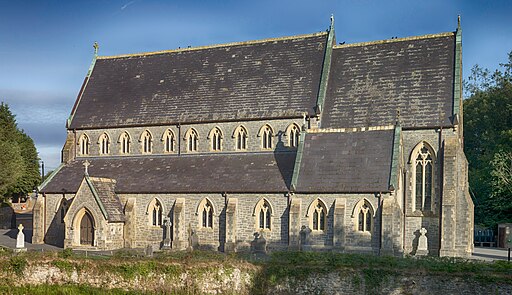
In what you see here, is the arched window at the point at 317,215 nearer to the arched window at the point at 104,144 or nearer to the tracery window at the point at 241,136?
the tracery window at the point at 241,136

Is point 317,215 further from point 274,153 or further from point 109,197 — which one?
point 109,197

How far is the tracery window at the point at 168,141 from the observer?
41938mm

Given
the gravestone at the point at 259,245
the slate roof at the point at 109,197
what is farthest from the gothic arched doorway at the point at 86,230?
the gravestone at the point at 259,245

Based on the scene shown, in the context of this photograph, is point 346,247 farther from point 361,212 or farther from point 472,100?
point 472,100

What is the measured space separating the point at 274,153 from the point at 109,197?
36.7 feet

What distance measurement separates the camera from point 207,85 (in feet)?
→ 140

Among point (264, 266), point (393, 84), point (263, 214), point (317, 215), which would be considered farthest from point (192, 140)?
point (264, 266)

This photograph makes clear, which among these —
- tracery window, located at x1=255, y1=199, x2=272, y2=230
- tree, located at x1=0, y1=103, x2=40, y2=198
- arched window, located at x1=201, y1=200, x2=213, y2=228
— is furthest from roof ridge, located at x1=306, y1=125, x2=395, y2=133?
tree, located at x1=0, y1=103, x2=40, y2=198

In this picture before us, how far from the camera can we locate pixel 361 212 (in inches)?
1280

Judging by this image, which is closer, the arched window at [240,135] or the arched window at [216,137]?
the arched window at [240,135]

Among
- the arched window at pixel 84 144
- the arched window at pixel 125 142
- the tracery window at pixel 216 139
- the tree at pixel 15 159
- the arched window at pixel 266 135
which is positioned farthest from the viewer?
the tree at pixel 15 159

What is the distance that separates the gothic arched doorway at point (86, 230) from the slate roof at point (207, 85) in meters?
8.45

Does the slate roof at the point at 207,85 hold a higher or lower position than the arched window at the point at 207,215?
higher

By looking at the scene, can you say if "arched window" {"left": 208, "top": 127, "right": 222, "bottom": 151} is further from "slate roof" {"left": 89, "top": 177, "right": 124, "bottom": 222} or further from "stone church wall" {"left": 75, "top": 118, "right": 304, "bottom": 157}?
"slate roof" {"left": 89, "top": 177, "right": 124, "bottom": 222}
